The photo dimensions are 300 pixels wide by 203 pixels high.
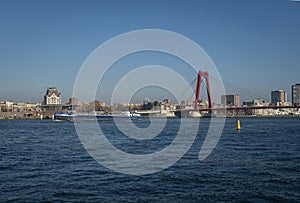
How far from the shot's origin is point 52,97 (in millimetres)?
119250

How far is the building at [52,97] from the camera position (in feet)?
390

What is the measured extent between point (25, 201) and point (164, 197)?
2355 millimetres

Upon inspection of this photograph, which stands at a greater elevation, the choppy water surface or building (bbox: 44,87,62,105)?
building (bbox: 44,87,62,105)

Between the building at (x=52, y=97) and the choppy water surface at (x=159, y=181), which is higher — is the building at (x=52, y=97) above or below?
above

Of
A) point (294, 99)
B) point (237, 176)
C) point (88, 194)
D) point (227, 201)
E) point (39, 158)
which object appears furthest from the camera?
point (294, 99)

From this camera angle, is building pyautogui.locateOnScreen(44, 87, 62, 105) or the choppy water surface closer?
the choppy water surface

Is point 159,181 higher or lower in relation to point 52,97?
lower

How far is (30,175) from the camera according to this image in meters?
7.99

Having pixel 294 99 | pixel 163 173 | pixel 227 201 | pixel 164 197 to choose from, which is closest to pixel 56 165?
pixel 163 173

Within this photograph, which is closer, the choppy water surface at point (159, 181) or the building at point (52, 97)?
the choppy water surface at point (159, 181)

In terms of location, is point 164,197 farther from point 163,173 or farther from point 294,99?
point 294,99

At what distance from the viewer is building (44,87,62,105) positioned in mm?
118812

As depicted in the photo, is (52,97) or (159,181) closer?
(159,181)

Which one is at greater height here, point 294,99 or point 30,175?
point 294,99
